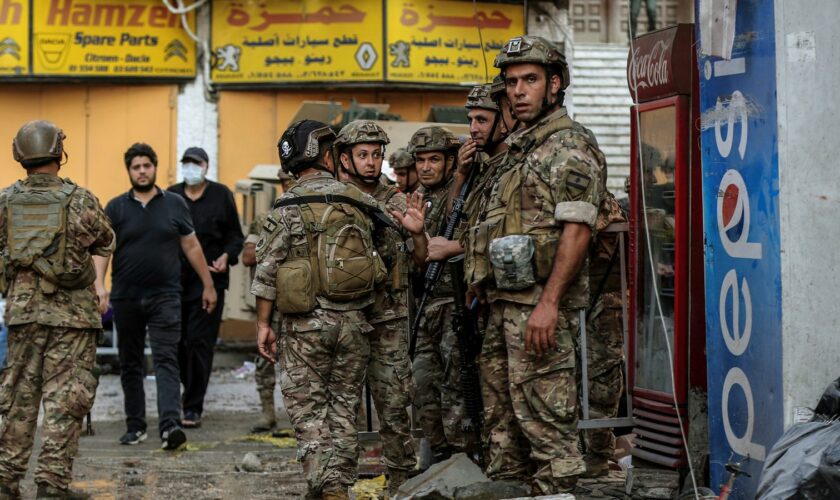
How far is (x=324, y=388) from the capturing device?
629cm

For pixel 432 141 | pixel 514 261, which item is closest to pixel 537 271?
pixel 514 261

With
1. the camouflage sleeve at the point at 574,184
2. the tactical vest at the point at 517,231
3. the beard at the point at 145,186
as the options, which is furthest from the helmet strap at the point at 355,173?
Result: the beard at the point at 145,186

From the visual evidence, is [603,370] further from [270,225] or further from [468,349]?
[270,225]

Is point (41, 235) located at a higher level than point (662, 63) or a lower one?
lower

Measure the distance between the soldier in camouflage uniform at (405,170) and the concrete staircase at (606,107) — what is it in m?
8.48

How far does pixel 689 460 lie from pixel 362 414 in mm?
4301

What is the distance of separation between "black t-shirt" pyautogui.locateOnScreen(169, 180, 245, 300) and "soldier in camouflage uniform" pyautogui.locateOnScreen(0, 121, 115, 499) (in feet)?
9.94

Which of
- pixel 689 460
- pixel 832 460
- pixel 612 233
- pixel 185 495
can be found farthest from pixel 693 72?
pixel 185 495

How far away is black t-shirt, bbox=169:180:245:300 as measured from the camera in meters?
10.3

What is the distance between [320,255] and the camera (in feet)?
20.5

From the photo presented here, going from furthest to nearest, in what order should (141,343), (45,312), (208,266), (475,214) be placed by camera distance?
(208,266) → (141,343) → (45,312) → (475,214)

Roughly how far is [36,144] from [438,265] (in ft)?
7.85

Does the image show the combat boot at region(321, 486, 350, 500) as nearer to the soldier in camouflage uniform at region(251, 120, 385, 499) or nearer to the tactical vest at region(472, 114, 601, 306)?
the soldier in camouflage uniform at region(251, 120, 385, 499)

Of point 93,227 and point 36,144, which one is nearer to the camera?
point 36,144
